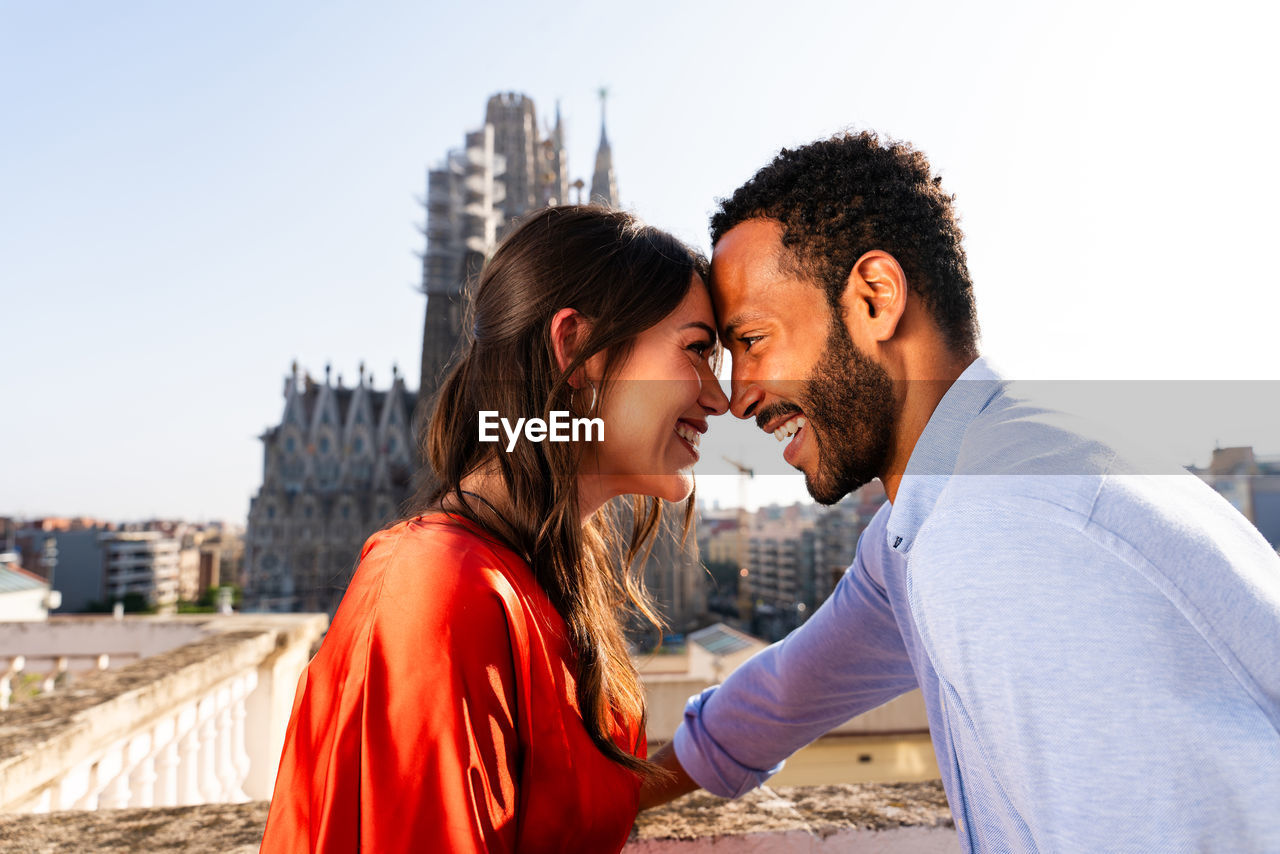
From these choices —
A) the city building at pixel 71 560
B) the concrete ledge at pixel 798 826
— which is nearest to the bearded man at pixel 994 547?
the concrete ledge at pixel 798 826

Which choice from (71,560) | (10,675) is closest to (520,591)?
(10,675)

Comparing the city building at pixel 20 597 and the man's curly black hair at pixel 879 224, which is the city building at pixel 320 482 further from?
the man's curly black hair at pixel 879 224

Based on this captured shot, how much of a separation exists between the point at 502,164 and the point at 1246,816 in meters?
49.9

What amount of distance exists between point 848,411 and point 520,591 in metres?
0.64

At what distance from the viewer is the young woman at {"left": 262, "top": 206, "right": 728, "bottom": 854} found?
923 mm

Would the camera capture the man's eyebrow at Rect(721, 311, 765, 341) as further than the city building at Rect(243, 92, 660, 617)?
No

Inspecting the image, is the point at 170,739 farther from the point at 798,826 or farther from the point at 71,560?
the point at 71,560

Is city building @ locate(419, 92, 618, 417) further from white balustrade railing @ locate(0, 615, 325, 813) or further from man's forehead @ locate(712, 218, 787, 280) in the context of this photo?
man's forehead @ locate(712, 218, 787, 280)

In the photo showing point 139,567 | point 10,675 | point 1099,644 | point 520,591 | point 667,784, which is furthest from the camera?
point 139,567

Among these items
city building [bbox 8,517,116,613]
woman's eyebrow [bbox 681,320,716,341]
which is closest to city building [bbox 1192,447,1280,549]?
woman's eyebrow [bbox 681,320,716,341]

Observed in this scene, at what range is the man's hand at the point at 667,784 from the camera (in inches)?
64.8

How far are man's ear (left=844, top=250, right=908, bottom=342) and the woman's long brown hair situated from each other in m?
0.32

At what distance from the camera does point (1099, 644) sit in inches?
29.0

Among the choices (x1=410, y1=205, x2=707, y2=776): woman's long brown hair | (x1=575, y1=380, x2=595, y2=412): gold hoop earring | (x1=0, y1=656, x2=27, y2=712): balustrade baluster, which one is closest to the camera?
(x1=410, y1=205, x2=707, y2=776): woman's long brown hair
